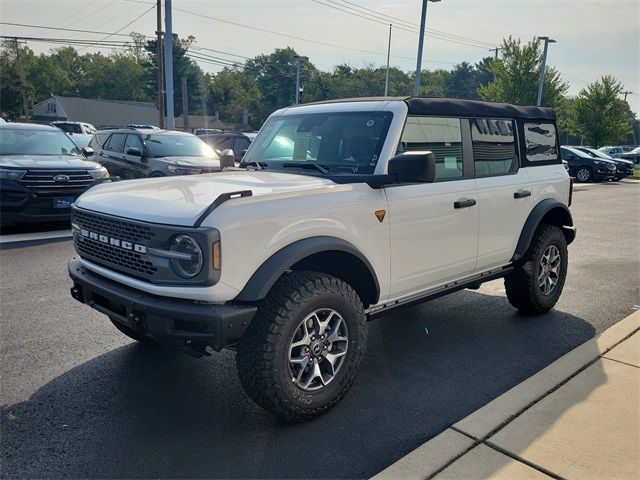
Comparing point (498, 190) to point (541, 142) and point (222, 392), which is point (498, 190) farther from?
point (222, 392)

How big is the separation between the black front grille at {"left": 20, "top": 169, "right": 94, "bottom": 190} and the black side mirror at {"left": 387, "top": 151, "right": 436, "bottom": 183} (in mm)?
6746

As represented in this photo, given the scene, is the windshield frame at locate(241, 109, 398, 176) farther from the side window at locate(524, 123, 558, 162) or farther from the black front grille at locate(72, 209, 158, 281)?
the side window at locate(524, 123, 558, 162)

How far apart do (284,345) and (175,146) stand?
31.3 ft

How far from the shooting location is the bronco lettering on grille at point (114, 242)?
2904mm

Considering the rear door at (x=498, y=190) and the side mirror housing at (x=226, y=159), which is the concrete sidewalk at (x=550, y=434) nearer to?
the rear door at (x=498, y=190)

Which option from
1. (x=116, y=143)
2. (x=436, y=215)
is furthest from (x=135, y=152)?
(x=436, y=215)

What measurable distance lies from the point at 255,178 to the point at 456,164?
1602 millimetres

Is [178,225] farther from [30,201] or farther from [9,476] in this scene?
[30,201]

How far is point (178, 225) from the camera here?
2717 millimetres

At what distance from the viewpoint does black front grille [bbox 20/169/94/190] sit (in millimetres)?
8039

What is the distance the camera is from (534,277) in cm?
478

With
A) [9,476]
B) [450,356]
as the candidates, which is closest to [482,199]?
[450,356]

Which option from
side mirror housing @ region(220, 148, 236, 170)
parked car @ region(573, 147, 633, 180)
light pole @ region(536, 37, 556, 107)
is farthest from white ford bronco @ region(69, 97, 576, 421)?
light pole @ region(536, 37, 556, 107)

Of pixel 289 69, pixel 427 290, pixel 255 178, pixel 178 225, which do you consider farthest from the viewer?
pixel 289 69
